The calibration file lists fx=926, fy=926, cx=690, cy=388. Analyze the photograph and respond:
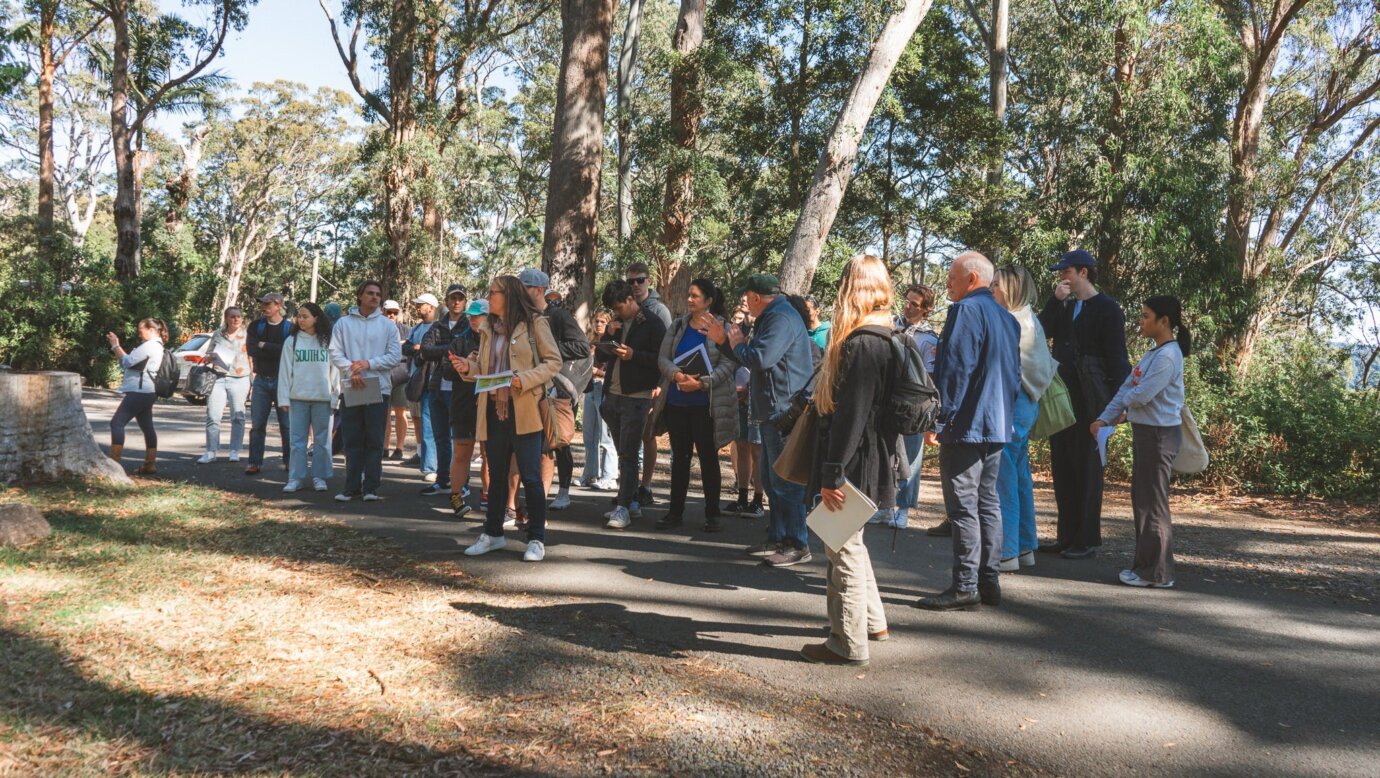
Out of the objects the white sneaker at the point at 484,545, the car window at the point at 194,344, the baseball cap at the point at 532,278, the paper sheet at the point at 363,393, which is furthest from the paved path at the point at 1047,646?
the car window at the point at 194,344

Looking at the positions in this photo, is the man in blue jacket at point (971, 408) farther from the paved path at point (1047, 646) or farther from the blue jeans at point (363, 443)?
the blue jeans at point (363, 443)

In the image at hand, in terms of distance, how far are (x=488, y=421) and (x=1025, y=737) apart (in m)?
3.91

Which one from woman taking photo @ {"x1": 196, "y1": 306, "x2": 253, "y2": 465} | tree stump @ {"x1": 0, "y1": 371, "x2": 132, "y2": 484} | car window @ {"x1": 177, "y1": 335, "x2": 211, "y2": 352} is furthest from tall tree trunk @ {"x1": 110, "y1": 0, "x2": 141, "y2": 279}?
tree stump @ {"x1": 0, "y1": 371, "x2": 132, "y2": 484}

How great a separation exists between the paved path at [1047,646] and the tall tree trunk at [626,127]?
1394 centimetres

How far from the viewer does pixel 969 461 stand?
5137mm

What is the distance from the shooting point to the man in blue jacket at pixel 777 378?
629cm

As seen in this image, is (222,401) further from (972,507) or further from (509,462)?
(972,507)

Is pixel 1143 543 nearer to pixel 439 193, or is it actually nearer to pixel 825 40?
pixel 825 40

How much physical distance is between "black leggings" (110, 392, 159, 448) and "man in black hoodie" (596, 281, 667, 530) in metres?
4.94

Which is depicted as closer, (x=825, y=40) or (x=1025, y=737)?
(x=1025, y=737)

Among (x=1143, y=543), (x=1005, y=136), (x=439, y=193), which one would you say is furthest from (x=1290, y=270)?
(x=1143, y=543)

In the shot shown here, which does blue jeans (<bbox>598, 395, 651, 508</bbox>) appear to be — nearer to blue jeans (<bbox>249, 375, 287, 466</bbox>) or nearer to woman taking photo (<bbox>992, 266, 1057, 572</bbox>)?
woman taking photo (<bbox>992, 266, 1057, 572</bbox>)

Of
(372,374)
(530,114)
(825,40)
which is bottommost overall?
(372,374)

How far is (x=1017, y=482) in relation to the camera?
6.32m
